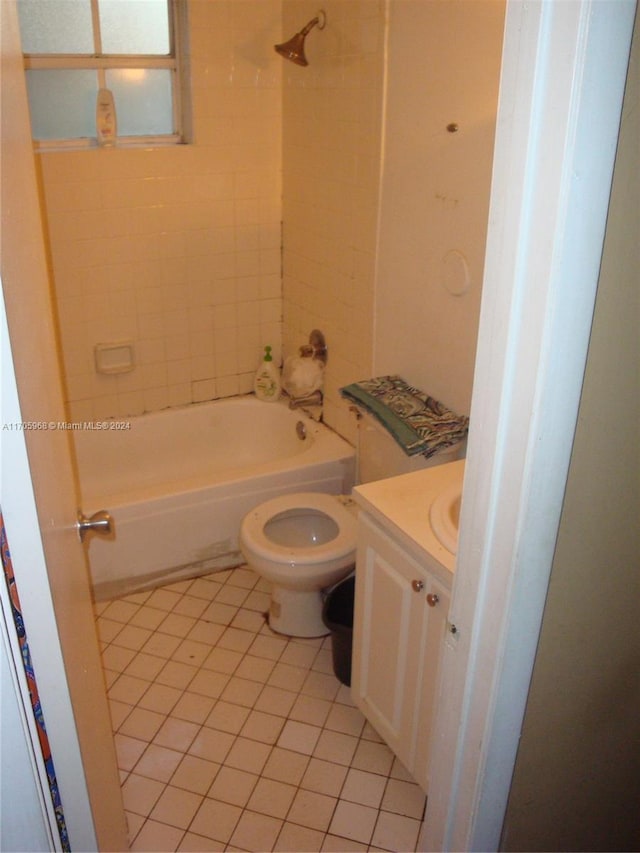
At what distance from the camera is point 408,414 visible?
2.29 metres

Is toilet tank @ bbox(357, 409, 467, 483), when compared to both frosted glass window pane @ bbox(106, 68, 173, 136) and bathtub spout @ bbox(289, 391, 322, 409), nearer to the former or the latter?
bathtub spout @ bbox(289, 391, 322, 409)

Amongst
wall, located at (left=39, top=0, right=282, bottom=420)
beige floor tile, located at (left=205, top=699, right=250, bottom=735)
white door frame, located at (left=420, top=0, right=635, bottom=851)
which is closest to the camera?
white door frame, located at (left=420, top=0, right=635, bottom=851)

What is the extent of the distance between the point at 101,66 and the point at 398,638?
2.30 metres

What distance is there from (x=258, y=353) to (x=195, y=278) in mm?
459

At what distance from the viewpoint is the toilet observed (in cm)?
237

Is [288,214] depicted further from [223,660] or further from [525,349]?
[525,349]

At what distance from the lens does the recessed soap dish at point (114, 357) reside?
10.2 feet

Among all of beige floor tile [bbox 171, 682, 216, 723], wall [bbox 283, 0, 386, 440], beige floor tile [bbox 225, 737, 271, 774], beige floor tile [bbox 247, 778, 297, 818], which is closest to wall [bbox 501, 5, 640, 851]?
beige floor tile [bbox 247, 778, 297, 818]

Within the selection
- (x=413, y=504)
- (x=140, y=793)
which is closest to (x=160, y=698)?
(x=140, y=793)

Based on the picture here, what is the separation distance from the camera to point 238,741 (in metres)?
2.20

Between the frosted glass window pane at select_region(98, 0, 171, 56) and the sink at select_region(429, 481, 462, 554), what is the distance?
2106mm

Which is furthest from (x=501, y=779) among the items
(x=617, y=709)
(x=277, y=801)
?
(x=277, y=801)

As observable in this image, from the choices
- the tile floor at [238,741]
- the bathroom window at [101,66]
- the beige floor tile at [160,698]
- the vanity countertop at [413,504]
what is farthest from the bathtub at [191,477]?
the bathroom window at [101,66]

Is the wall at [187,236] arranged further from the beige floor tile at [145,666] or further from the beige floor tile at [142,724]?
the beige floor tile at [142,724]
